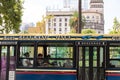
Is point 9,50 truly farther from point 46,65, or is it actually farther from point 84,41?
point 84,41

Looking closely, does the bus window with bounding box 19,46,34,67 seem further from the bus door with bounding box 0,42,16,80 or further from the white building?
the white building

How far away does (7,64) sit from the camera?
15.2 metres

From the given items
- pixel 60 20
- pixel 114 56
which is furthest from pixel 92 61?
pixel 60 20

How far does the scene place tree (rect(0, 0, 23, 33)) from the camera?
27609mm

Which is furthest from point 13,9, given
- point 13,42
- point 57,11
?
point 57,11

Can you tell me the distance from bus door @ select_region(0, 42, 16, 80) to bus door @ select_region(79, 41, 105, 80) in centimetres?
266

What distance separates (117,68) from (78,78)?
154 centimetres

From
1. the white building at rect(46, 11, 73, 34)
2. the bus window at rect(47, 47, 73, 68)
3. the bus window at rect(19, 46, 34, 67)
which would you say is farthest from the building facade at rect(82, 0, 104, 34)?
the bus window at rect(47, 47, 73, 68)

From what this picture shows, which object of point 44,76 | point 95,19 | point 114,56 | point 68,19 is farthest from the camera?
point 95,19

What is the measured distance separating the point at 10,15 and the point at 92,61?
14.4m

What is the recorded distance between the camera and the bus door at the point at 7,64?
15.2m

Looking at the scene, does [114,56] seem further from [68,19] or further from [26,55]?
[68,19]

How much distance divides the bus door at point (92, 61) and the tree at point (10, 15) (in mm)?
13701

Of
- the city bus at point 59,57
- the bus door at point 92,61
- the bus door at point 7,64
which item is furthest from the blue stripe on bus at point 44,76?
the bus door at point 92,61
